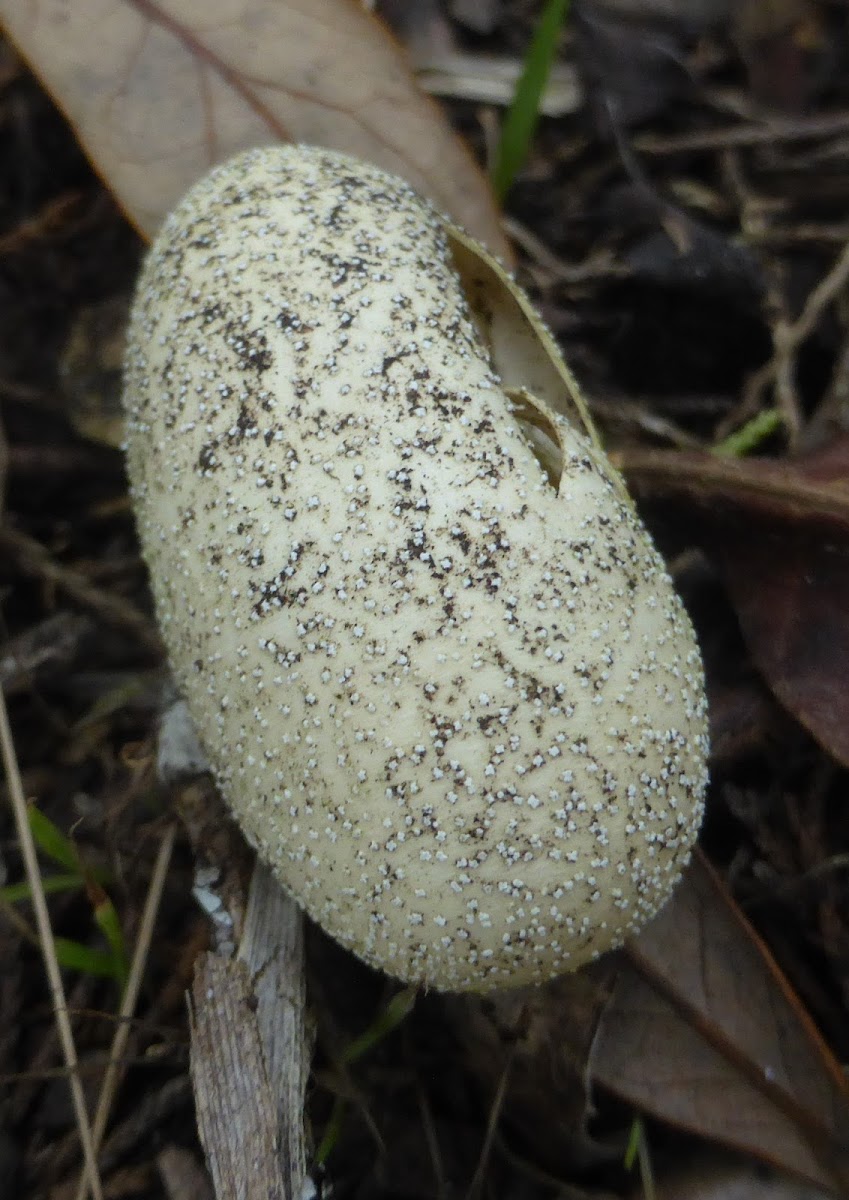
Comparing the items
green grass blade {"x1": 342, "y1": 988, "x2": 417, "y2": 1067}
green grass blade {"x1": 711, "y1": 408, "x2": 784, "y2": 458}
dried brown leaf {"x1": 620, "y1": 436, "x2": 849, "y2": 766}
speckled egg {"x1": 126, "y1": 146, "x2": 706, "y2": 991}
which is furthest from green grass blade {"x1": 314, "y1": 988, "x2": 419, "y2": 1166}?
green grass blade {"x1": 711, "y1": 408, "x2": 784, "y2": 458}

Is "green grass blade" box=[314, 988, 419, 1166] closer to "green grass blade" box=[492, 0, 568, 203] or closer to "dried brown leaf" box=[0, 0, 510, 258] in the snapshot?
"dried brown leaf" box=[0, 0, 510, 258]

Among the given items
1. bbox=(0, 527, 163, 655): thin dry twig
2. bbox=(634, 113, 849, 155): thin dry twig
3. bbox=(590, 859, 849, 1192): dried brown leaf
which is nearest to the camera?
bbox=(590, 859, 849, 1192): dried brown leaf

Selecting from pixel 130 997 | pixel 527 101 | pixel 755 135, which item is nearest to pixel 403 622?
pixel 130 997

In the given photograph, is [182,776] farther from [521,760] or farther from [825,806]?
[825,806]

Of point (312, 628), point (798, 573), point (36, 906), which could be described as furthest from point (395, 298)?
point (36, 906)

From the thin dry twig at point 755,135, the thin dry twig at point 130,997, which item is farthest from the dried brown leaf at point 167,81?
the thin dry twig at point 130,997

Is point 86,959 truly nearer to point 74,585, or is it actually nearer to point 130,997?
point 130,997

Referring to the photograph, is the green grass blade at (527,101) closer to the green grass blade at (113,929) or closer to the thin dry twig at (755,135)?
the thin dry twig at (755,135)
